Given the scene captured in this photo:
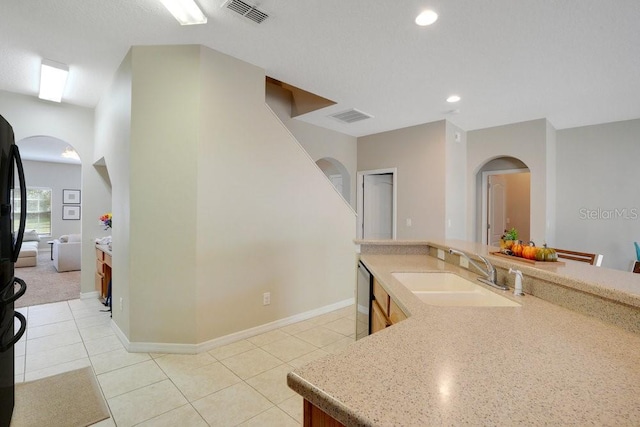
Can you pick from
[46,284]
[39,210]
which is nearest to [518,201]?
[46,284]

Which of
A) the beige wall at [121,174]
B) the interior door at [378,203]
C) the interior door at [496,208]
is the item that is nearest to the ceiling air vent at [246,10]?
the beige wall at [121,174]

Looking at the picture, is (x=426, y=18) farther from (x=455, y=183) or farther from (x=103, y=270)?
(x=103, y=270)

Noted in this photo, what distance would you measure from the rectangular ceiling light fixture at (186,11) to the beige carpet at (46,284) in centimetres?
428

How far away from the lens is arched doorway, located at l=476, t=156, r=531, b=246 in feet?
17.1

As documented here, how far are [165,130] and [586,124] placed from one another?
230 inches

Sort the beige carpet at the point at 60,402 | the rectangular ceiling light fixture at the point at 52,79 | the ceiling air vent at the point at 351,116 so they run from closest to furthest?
1. the beige carpet at the point at 60,402
2. the rectangular ceiling light fixture at the point at 52,79
3. the ceiling air vent at the point at 351,116

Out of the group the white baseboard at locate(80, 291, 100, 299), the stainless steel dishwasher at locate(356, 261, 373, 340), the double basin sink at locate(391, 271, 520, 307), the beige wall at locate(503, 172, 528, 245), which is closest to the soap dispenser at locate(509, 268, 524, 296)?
the double basin sink at locate(391, 271, 520, 307)

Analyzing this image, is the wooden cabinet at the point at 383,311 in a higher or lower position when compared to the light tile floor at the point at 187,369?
higher

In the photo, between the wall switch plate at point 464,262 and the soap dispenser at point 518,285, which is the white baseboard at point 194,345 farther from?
the soap dispenser at point 518,285

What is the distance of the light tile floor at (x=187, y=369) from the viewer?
1.91m

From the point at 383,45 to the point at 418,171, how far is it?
2.52 meters

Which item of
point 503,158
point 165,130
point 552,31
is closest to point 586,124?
point 503,158

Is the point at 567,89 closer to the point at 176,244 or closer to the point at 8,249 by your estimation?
the point at 176,244

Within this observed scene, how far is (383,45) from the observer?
8.34 ft
